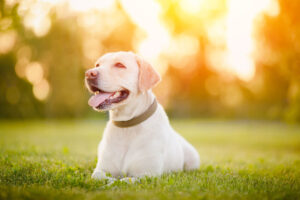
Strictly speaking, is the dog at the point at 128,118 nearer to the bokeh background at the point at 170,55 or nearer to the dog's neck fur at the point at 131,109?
the dog's neck fur at the point at 131,109

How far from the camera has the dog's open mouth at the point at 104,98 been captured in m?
4.06

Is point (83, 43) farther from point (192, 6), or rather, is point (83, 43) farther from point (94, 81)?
point (94, 81)

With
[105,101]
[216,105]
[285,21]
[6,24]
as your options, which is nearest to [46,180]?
[105,101]

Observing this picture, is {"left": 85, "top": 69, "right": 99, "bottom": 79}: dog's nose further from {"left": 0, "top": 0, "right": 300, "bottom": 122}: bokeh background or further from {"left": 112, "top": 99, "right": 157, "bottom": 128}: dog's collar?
{"left": 0, "top": 0, "right": 300, "bottom": 122}: bokeh background

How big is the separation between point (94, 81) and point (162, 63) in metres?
35.5

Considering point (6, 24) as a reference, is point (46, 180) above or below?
below

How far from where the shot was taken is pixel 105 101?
4086 millimetres

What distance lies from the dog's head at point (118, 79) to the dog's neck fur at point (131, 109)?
8 centimetres

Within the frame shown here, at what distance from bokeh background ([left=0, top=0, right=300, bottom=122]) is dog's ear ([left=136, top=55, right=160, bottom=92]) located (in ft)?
20.2

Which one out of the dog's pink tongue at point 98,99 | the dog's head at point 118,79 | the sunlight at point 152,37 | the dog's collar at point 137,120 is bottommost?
the dog's collar at point 137,120

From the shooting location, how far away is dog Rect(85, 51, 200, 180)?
4129mm

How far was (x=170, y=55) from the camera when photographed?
3969cm

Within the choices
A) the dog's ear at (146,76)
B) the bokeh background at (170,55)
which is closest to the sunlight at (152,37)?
the bokeh background at (170,55)

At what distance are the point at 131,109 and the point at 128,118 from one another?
0.14 metres
